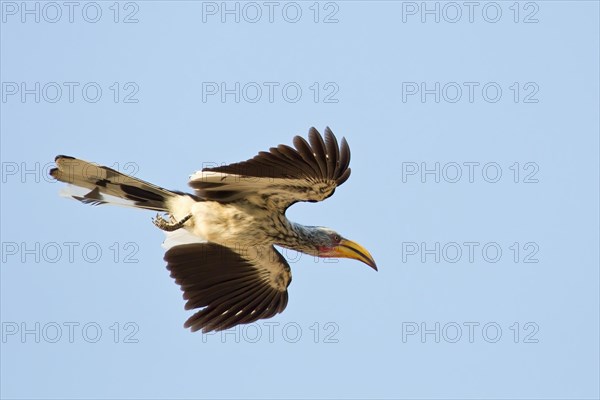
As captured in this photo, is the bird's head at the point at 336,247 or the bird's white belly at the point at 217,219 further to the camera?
the bird's head at the point at 336,247

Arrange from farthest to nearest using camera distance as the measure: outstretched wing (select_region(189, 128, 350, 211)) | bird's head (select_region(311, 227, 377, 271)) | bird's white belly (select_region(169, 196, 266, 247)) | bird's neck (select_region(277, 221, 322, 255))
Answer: bird's head (select_region(311, 227, 377, 271)), bird's neck (select_region(277, 221, 322, 255)), bird's white belly (select_region(169, 196, 266, 247)), outstretched wing (select_region(189, 128, 350, 211))

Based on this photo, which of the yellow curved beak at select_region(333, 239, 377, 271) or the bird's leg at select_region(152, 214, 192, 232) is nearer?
the bird's leg at select_region(152, 214, 192, 232)

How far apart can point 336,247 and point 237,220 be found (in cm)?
103

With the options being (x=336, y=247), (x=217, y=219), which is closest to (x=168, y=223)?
(x=217, y=219)

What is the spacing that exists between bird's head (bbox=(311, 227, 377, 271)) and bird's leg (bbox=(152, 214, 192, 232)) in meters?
1.19

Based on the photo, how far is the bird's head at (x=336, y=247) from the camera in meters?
9.29

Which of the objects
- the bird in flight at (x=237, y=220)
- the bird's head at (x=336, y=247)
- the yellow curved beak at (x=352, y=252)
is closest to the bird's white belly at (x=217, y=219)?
the bird in flight at (x=237, y=220)

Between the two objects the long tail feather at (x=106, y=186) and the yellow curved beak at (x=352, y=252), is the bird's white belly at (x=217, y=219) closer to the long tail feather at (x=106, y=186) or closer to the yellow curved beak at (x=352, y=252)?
the long tail feather at (x=106, y=186)

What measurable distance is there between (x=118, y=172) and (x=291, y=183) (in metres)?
1.52

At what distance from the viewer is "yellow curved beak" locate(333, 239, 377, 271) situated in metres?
9.37

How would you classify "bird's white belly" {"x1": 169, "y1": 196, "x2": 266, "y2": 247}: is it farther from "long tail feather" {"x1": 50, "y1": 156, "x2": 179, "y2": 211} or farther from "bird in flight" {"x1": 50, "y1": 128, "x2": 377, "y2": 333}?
"long tail feather" {"x1": 50, "y1": 156, "x2": 179, "y2": 211}

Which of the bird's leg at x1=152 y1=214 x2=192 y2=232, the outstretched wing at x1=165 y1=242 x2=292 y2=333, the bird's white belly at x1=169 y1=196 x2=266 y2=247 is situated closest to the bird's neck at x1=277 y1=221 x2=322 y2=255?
the bird's white belly at x1=169 y1=196 x2=266 y2=247

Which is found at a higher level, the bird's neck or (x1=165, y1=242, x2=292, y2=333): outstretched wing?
the bird's neck

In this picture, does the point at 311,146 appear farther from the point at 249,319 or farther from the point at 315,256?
the point at 249,319
